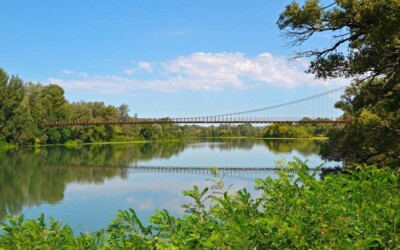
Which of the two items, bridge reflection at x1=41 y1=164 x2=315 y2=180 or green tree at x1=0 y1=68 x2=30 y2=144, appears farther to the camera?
green tree at x1=0 y1=68 x2=30 y2=144

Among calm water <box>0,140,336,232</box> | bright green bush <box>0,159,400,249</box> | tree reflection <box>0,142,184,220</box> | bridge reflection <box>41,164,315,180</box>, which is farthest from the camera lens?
bridge reflection <box>41,164,315,180</box>

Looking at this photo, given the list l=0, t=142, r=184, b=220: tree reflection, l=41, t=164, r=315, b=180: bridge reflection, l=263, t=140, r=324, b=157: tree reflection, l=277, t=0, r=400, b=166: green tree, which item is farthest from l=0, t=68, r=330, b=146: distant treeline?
l=277, t=0, r=400, b=166: green tree

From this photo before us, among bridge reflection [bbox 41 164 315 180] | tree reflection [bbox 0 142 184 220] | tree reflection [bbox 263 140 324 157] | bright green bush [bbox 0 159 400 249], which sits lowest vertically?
bridge reflection [bbox 41 164 315 180]

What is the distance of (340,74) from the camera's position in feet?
31.1

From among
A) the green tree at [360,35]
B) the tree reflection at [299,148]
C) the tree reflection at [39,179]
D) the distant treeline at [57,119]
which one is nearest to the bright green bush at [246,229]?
the green tree at [360,35]

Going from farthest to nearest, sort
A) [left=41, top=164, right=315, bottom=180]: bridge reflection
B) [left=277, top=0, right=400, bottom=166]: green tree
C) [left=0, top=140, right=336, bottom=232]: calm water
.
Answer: [left=41, top=164, right=315, bottom=180]: bridge reflection → [left=0, top=140, right=336, bottom=232]: calm water → [left=277, top=0, right=400, bottom=166]: green tree

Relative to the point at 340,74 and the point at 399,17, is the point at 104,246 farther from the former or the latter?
the point at 340,74

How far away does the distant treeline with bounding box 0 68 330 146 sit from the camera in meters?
49.3

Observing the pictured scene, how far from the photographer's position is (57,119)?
59.0m

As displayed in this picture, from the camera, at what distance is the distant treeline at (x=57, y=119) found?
4934 cm

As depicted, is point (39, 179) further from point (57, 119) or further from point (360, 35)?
point (57, 119)

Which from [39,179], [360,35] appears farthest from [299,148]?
[360,35]

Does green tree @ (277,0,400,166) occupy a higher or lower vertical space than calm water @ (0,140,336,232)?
higher

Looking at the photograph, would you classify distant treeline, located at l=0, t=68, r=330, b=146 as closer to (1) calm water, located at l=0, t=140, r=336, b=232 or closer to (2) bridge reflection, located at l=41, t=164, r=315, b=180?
(1) calm water, located at l=0, t=140, r=336, b=232
